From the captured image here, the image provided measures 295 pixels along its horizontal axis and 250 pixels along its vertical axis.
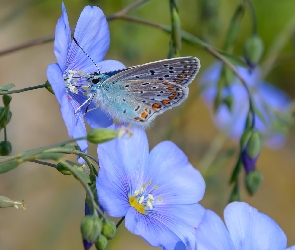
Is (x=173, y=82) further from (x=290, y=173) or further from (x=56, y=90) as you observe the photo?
(x=290, y=173)

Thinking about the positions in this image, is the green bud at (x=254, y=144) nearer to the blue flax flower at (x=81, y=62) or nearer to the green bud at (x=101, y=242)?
the blue flax flower at (x=81, y=62)

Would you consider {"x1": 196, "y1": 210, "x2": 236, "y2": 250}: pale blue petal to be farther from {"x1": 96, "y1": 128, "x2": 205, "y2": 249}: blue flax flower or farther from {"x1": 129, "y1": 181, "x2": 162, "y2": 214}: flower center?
{"x1": 129, "y1": 181, "x2": 162, "y2": 214}: flower center

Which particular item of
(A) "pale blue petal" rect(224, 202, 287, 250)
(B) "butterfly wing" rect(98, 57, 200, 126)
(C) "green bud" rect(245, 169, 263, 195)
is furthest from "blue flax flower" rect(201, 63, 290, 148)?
(A) "pale blue petal" rect(224, 202, 287, 250)

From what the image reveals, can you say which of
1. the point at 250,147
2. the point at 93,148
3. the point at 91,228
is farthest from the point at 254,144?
the point at 93,148

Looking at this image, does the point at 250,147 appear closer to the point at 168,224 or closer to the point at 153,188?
the point at 153,188

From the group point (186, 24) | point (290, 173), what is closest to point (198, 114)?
point (290, 173)

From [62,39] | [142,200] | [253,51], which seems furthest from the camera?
[253,51]
